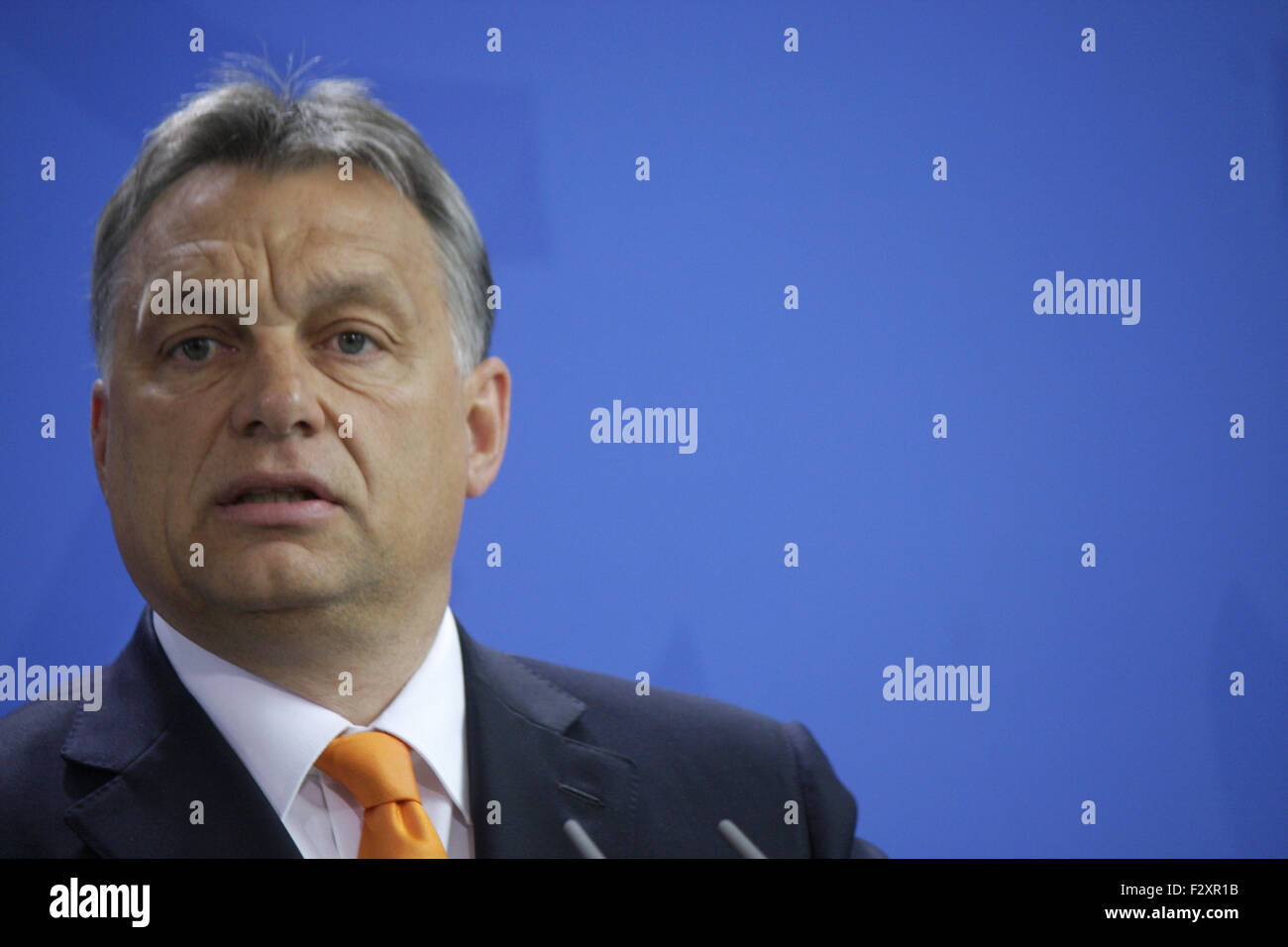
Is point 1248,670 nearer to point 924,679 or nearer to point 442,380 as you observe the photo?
point 924,679

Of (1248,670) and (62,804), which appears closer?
(62,804)

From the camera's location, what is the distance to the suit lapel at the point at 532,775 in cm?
182

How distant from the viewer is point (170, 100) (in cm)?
204

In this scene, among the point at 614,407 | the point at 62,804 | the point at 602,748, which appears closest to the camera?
the point at 62,804

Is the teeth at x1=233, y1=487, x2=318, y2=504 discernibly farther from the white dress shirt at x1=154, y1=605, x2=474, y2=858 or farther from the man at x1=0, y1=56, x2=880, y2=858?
the white dress shirt at x1=154, y1=605, x2=474, y2=858

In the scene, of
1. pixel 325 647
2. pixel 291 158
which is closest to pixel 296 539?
pixel 325 647

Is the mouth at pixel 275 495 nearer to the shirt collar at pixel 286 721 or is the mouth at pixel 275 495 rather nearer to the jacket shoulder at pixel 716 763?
the shirt collar at pixel 286 721

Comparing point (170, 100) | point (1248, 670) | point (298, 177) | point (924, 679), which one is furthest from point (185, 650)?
point (1248, 670)

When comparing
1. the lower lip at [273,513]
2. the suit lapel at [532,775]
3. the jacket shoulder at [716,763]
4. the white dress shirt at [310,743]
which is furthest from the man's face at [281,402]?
the jacket shoulder at [716,763]

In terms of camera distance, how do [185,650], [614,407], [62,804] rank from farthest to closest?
[614,407] → [185,650] → [62,804]

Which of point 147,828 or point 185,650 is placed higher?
point 185,650

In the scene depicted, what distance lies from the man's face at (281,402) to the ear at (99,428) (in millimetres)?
16

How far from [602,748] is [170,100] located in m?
1.21
